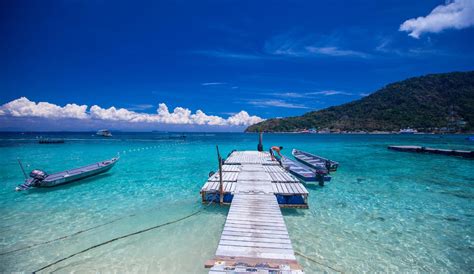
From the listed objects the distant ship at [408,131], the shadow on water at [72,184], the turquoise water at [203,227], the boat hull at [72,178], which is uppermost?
the distant ship at [408,131]

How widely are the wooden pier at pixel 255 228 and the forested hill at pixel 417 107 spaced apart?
296ft

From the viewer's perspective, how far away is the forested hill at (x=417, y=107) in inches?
3752

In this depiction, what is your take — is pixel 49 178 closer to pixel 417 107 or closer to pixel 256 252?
pixel 256 252

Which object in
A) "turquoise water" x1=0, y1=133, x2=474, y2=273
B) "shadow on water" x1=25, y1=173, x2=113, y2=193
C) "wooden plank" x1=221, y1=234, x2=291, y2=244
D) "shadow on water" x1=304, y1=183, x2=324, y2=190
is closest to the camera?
"wooden plank" x1=221, y1=234, x2=291, y2=244

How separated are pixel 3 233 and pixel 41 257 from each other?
3492 mm

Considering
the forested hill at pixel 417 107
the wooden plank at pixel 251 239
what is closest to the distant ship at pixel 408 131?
the forested hill at pixel 417 107

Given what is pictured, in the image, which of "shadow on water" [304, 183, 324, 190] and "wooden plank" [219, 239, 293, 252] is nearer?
"wooden plank" [219, 239, 293, 252]

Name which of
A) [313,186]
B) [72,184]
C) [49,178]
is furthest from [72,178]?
[313,186]

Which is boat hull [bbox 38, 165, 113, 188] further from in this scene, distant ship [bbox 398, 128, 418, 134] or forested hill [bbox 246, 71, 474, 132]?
distant ship [bbox 398, 128, 418, 134]

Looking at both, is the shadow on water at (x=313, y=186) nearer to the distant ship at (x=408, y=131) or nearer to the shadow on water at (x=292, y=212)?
the shadow on water at (x=292, y=212)

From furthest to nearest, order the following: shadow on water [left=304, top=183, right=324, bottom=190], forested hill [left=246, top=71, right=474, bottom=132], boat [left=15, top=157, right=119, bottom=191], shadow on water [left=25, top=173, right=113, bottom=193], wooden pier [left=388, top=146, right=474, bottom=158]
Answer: forested hill [left=246, top=71, right=474, bottom=132] → wooden pier [left=388, top=146, right=474, bottom=158] → shadow on water [left=304, top=183, right=324, bottom=190] → shadow on water [left=25, top=173, right=113, bottom=193] → boat [left=15, top=157, right=119, bottom=191]

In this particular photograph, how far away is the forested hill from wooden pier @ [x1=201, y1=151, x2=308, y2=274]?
90200 mm

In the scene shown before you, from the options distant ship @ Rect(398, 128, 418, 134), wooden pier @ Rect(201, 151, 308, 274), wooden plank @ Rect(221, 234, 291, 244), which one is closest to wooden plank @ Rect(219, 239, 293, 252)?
wooden pier @ Rect(201, 151, 308, 274)

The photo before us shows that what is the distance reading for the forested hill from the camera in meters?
95.3
